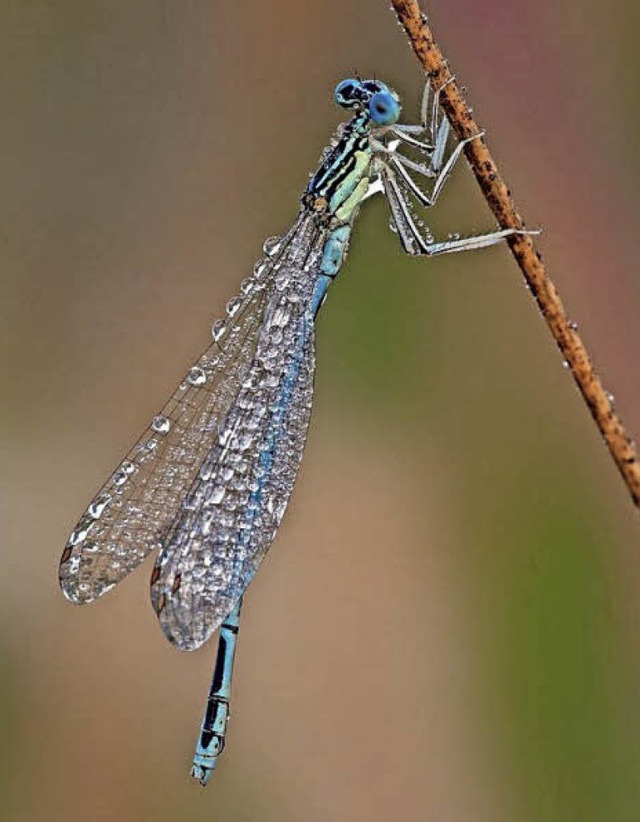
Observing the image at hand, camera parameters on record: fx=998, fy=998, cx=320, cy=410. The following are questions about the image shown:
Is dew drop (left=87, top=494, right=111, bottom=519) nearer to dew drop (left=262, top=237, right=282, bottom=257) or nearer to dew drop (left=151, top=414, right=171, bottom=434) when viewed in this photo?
dew drop (left=151, top=414, right=171, bottom=434)

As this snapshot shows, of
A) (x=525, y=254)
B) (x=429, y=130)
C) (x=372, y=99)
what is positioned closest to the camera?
(x=525, y=254)

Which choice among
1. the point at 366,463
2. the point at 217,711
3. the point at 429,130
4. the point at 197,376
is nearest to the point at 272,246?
the point at 197,376

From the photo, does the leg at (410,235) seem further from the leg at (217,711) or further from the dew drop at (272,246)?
the leg at (217,711)

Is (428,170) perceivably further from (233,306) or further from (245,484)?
(245,484)

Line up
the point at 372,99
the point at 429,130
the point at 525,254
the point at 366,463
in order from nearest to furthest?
the point at 525,254, the point at 429,130, the point at 372,99, the point at 366,463

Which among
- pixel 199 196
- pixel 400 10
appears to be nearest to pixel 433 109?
pixel 400 10

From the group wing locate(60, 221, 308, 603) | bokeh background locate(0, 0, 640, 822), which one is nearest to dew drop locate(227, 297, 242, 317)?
wing locate(60, 221, 308, 603)

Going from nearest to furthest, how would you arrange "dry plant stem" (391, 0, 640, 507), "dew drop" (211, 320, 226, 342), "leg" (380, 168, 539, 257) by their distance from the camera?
"dry plant stem" (391, 0, 640, 507), "leg" (380, 168, 539, 257), "dew drop" (211, 320, 226, 342)

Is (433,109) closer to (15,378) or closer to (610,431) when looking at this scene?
(610,431)
